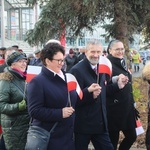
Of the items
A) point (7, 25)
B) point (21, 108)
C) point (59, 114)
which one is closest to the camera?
point (59, 114)

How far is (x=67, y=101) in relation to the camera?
356cm

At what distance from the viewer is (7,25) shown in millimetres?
38156

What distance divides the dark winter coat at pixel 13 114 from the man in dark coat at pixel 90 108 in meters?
0.65

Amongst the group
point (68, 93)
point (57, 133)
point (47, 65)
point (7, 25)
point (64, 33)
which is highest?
point (7, 25)

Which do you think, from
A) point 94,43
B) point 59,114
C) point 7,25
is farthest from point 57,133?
point 7,25

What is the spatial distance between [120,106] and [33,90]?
5.91 ft

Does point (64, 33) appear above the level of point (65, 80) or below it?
above

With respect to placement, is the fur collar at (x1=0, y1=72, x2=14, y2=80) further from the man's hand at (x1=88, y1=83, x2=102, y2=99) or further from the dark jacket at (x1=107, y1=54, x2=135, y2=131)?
the dark jacket at (x1=107, y1=54, x2=135, y2=131)

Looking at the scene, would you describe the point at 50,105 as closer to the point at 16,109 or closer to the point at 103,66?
the point at 16,109

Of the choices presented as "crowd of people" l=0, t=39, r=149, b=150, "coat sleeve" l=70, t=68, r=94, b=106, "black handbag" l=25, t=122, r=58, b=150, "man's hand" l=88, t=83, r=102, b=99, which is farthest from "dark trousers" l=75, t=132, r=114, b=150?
"black handbag" l=25, t=122, r=58, b=150

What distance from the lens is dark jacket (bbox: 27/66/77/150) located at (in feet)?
11.2

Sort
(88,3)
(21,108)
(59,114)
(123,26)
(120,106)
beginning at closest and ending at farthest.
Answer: (59,114), (21,108), (120,106), (88,3), (123,26)

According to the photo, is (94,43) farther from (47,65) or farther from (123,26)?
(123,26)

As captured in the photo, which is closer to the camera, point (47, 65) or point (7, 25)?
point (47, 65)
